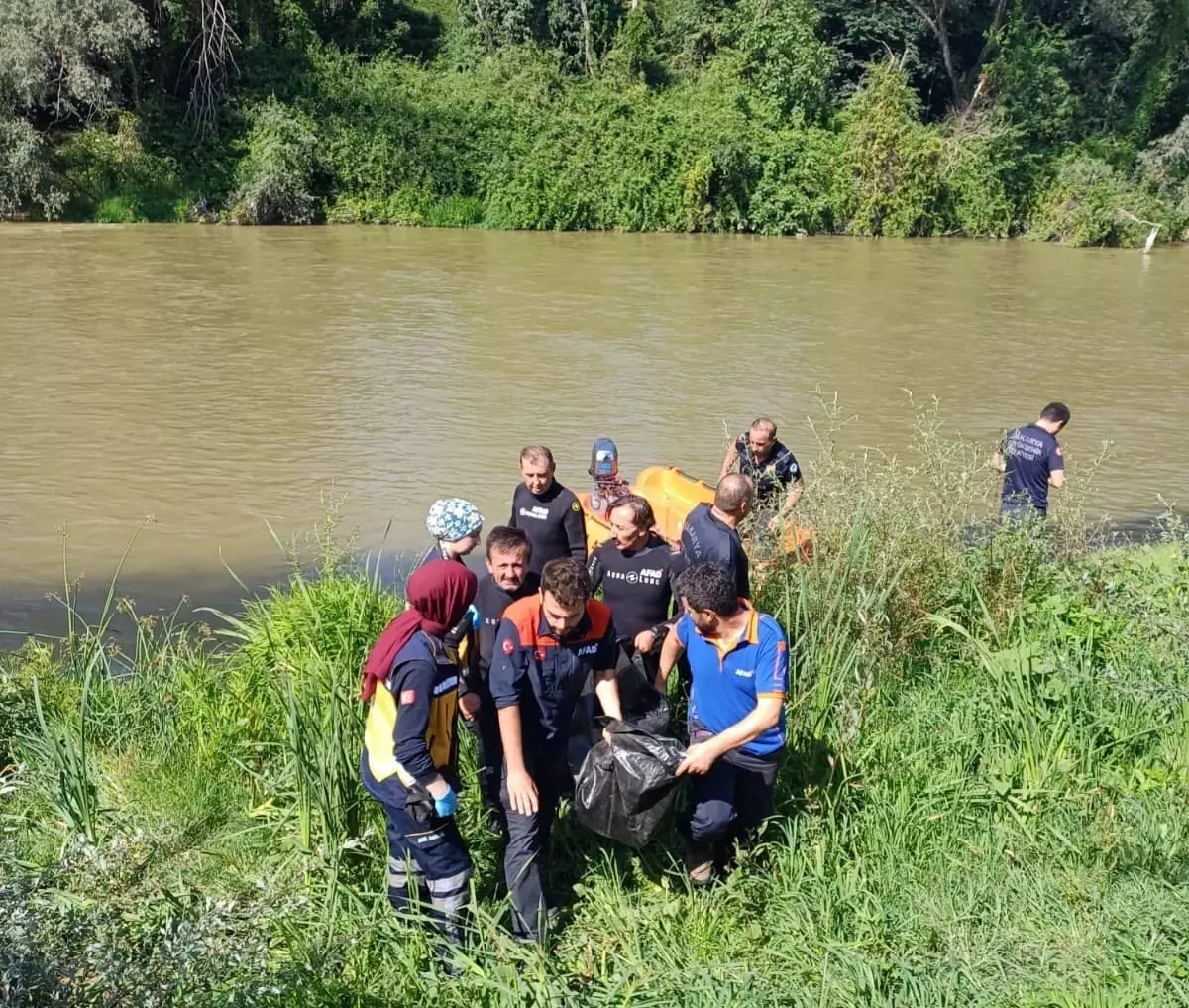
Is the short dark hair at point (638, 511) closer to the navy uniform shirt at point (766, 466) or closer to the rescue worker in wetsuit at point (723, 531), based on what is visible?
the rescue worker in wetsuit at point (723, 531)

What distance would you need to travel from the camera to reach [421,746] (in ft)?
12.2

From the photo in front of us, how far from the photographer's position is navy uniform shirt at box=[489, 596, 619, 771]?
159 inches

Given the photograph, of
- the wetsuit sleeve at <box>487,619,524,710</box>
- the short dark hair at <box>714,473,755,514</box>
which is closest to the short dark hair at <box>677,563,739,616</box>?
the wetsuit sleeve at <box>487,619,524,710</box>

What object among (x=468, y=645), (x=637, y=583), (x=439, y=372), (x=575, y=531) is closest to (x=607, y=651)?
(x=468, y=645)

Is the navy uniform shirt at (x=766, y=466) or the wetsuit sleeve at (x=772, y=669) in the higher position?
the wetsuit sleeve at (x=772, y=669)

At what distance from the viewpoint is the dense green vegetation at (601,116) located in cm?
3045

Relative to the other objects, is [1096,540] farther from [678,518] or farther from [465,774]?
[465,774]

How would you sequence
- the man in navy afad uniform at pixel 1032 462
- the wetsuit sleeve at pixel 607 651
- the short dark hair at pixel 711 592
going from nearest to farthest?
the short dark hair at pixel 711 592, the wetsuit sleeve at pixel 607 651, the man in navy afad uniform at pixel 1032 462

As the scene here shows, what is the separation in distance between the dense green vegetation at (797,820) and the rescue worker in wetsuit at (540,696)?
227 mm

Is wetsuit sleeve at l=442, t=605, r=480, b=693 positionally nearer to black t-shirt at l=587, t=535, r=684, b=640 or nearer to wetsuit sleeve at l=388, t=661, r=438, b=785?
wetsuit sleeve at l=388, t=661, r=438, b=785

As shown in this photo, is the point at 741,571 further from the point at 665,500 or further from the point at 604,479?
the point at 665,500

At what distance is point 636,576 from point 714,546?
1.25ft

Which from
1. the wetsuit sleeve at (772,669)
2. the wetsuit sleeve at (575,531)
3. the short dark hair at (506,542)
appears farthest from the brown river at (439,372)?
the wetsuit sleeve at (772,669)

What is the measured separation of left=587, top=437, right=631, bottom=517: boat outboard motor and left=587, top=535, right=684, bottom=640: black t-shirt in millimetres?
1589
